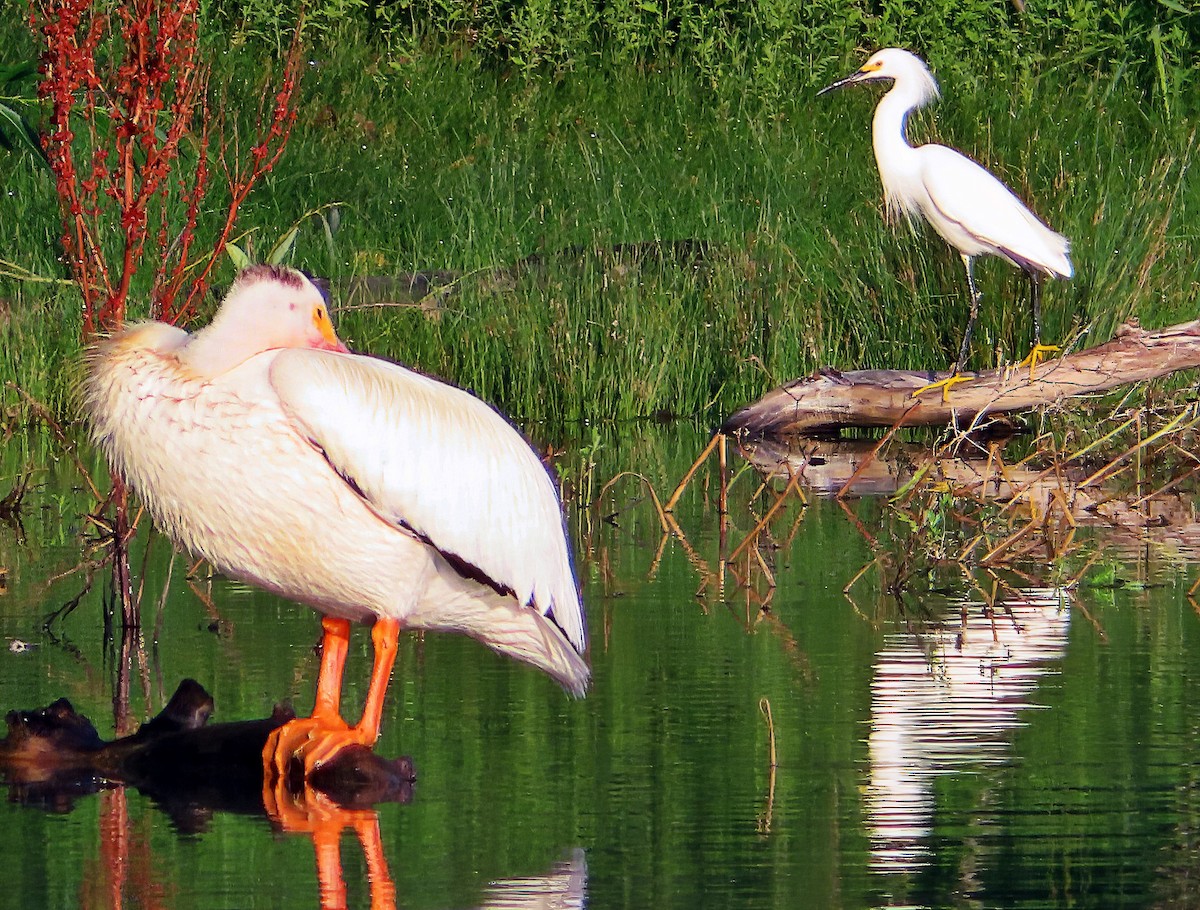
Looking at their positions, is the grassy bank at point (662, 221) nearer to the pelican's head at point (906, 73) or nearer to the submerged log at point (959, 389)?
the pelican's head at point (906, 73)

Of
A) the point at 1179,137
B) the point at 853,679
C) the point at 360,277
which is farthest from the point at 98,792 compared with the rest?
the point at 1179,137

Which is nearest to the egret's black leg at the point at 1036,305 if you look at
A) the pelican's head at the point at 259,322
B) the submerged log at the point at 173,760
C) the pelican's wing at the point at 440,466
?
the pelican's wing at the point at 440,466

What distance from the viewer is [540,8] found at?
2033 centimetres

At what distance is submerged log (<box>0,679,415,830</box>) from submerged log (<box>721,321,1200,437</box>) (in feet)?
16.2

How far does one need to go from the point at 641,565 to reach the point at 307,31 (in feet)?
44.4

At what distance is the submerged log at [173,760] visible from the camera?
15.8 feet

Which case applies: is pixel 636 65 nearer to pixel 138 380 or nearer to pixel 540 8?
A: pixel 540 8

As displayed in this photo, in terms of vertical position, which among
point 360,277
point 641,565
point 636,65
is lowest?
point 641,565

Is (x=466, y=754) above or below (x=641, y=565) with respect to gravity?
below

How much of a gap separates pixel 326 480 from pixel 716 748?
3.18ft

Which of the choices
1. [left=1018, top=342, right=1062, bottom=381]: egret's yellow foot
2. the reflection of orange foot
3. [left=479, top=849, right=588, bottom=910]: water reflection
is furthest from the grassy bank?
[left=479, top=849, right=588, bottom=910]: water reflection

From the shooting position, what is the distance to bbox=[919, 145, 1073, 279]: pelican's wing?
435 inches

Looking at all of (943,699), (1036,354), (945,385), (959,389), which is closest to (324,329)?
(943,699)

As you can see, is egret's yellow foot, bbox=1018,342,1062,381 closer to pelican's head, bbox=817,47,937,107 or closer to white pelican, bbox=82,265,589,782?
pelican's head, bbox=817,47,937,107
